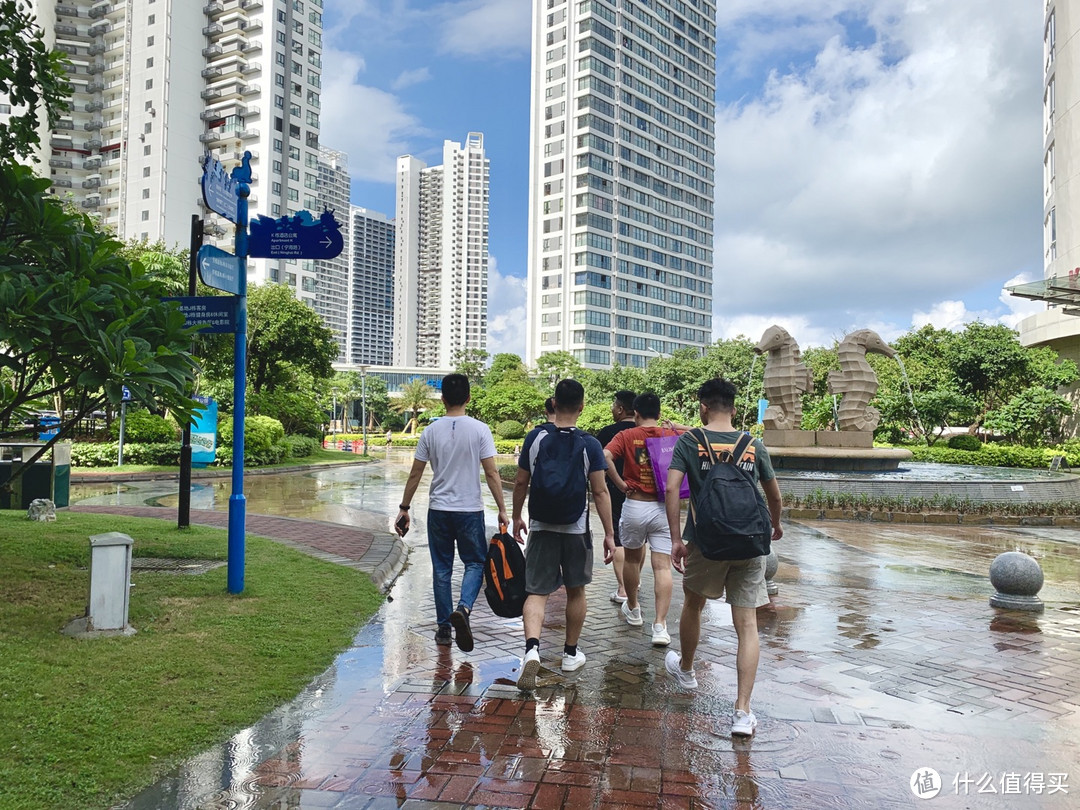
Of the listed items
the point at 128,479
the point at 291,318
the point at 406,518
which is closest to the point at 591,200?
the point at 291,318

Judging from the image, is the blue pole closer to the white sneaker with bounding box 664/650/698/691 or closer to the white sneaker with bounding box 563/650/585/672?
the white sneaker with bounding box 563/650/585/672

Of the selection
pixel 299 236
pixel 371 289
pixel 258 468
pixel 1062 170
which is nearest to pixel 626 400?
pixel 299 236

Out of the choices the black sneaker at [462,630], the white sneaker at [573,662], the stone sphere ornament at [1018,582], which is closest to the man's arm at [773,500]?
the white sneaker at [573,662]

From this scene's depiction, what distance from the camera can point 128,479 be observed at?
845 inches

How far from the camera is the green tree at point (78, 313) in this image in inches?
175

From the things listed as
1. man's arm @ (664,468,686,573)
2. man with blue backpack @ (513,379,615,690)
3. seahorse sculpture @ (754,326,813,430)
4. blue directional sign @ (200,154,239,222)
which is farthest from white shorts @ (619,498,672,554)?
seahorse sculpture @ (754,326,813,430)

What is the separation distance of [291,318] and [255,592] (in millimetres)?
28521

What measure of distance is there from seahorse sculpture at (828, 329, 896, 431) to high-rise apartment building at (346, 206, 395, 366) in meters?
148

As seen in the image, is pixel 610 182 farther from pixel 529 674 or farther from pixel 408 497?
pixel 529 674

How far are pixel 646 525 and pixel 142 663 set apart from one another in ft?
11.3

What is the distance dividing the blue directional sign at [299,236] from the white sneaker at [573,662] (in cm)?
369

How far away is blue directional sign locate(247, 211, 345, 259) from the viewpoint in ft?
20.6

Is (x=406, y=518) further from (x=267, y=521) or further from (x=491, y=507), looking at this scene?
(x=491, y=507)

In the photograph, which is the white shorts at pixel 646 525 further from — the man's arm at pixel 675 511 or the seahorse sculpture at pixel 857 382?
the seahorse sculpture at pixel 857 382
